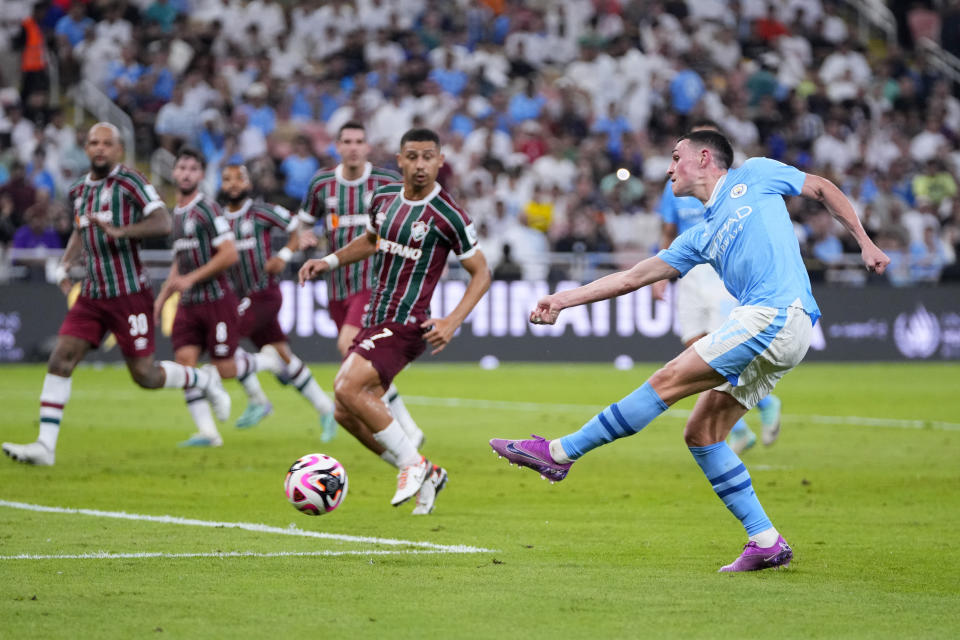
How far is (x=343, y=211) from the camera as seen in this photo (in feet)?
42.6

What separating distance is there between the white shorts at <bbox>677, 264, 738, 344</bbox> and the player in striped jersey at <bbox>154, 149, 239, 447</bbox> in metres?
4.21

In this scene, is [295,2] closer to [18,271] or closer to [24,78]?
[24,78]

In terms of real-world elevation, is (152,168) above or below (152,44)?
below

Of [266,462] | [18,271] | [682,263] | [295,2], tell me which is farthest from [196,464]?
[295,2]

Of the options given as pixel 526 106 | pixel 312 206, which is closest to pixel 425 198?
pixel 312 206

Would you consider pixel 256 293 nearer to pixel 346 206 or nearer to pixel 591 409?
pixel 346 206

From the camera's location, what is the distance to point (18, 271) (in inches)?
906

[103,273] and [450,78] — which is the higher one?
[450,78]

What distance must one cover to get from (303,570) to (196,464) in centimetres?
527

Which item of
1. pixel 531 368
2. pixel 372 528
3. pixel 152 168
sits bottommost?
pixel 531 368

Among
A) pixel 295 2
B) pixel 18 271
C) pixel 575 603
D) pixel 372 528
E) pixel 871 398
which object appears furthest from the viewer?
pixel 295 2

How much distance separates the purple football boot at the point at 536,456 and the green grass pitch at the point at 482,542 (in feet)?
1.64

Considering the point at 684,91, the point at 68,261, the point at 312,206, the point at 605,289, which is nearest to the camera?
the point at 605,289

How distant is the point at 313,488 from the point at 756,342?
2.83 metres
